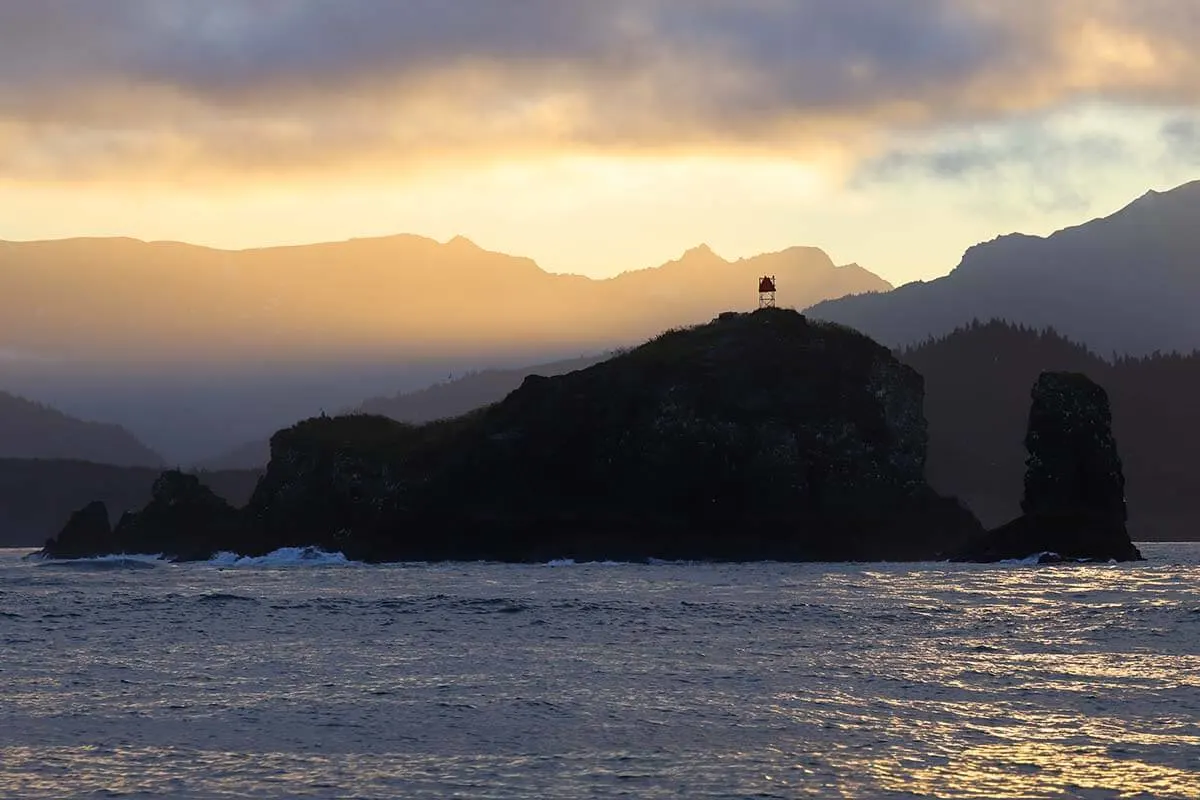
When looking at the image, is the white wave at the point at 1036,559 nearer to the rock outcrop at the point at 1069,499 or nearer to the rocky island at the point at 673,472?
the rock outcrop at the point at 1069,499

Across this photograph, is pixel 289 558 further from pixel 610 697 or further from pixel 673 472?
pixel 610 697

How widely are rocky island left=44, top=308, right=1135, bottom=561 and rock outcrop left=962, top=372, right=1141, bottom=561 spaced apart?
87 centimetres

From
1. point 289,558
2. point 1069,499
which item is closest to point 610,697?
point 1069,499

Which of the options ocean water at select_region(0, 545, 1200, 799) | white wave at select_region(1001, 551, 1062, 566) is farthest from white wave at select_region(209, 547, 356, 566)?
ocean water at select_region(0, 545, 1200, 799)

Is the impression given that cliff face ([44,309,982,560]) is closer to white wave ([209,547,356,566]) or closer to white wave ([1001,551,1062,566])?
white wave ([209,547,356,566])

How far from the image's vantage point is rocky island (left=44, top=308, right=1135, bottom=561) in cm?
15588

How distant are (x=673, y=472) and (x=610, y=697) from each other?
116 m

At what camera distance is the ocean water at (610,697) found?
104ft

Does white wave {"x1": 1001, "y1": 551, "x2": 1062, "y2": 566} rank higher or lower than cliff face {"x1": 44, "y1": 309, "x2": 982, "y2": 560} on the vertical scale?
lower

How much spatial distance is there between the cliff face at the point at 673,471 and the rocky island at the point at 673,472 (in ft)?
0.62

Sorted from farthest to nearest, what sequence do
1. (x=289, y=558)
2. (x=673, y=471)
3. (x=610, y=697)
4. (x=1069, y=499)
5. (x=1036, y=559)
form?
(x=289, y=558) → (x=673, y=471) → (x=1069, y=499) → (x=1036, y=559) → (x=610, y=697)

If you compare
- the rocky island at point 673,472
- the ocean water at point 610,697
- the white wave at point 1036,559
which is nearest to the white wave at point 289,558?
the rocky island at point 673,472

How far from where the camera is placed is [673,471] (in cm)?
15912

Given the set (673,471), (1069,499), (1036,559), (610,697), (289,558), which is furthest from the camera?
(289,558)
